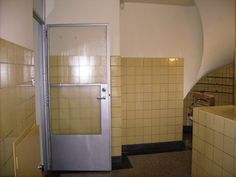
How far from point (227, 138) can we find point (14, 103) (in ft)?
4.90

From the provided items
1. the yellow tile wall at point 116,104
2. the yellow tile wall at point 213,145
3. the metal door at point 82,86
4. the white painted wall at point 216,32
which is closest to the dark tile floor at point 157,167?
the metal door at point 82,86

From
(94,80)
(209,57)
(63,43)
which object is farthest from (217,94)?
(63,43)

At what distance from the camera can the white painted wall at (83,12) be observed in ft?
9.52

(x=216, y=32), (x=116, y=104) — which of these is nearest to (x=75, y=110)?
(x=116, y=104)

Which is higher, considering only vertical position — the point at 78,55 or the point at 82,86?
the point at 78,55

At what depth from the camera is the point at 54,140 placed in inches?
116

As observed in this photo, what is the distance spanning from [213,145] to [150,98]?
2005 millimetres

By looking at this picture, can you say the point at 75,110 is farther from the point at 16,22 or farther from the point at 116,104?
the point at 16,22

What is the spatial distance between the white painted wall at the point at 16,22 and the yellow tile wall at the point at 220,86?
3.89 meters

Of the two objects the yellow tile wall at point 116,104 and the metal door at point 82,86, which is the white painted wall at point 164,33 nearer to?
the yellow tile wall at point 116,104

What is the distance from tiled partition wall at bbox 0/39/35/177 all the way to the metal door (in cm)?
111

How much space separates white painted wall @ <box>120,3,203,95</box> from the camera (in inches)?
140

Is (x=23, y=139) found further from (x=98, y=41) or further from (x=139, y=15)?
(x=139, y=15)

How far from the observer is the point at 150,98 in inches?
147
